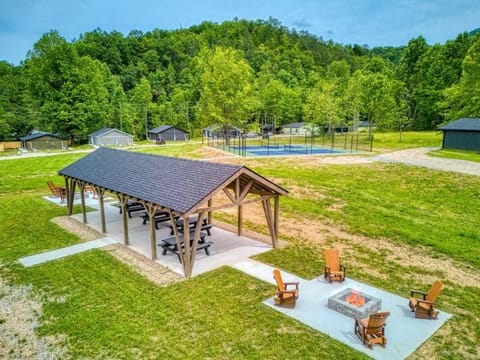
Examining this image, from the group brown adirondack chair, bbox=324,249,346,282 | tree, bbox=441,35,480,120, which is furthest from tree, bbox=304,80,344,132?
brown adirondack chair, bbox=324,249,346,282

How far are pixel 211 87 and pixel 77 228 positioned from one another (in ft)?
148

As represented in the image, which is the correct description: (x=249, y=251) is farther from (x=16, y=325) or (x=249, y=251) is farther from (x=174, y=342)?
(x=16, y=325)

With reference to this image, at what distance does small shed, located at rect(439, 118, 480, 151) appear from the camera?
32.2 m

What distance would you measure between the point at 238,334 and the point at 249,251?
14.3ft

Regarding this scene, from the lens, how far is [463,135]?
3303 centimetres

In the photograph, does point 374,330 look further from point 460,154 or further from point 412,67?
point 412,67

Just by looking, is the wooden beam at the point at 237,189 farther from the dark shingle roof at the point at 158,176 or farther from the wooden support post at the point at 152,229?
the wooden support post at the point at 152,229

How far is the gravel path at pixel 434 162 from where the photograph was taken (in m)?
23.8

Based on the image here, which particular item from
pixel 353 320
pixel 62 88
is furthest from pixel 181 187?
pixel 62 88

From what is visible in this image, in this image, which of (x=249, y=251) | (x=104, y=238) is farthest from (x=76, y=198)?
(x=249, y=251)

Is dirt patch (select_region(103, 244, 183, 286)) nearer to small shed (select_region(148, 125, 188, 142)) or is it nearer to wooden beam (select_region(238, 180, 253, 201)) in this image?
wooden beam (select_region(238, 180, 253, 201))

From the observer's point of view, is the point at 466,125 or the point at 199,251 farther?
the point at 466,125

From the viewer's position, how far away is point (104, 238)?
1215cm

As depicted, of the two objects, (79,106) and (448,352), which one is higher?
(79,106)
